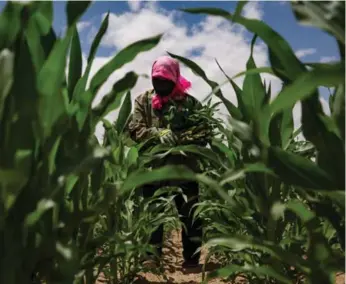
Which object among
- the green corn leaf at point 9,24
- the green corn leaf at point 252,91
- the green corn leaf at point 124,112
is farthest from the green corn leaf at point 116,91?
the green corn leaf at point 124,112

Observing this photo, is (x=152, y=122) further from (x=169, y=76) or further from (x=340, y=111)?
(x=340, y=111)

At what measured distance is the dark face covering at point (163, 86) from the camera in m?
2.83

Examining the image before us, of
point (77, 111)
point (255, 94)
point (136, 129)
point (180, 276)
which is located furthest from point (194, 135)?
point (77, 111)

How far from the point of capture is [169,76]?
2797 mm

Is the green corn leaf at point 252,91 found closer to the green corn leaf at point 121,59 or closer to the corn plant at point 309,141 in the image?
the corn plant at point 309,141

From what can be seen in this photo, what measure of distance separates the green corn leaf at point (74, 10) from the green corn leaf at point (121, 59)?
12 centimetres

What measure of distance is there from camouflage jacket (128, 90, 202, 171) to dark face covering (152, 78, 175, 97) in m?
0.07

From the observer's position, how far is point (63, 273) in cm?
94

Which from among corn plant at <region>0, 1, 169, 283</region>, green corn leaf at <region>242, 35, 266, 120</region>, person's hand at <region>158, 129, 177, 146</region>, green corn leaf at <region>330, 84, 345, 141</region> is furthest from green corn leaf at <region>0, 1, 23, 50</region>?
person's hand at <region>158, 129, 177, 146</region>

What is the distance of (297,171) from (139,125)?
1937mm

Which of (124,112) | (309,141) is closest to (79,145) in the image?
(309,141)

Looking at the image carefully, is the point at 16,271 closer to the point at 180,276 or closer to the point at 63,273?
the point at 63,273

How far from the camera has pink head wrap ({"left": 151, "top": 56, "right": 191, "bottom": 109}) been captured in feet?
9.16

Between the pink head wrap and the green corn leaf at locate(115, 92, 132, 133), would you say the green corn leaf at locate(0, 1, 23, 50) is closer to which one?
the green corn leaf at locate(115, 92, 132, 133)
